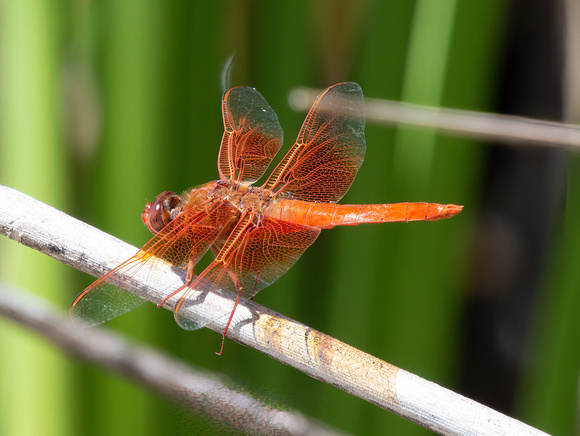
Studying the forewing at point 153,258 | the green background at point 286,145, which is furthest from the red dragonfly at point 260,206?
the green background at point 286,145

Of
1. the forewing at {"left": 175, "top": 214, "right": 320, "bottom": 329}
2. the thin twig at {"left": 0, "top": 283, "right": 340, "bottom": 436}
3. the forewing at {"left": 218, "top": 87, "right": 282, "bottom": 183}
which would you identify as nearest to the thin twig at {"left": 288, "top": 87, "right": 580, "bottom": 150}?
the forewing at {"left": 218, "top": 87, "right": 282, "bottom": 183}

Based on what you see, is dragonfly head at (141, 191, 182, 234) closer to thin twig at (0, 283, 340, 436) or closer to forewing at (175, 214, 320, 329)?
forewing at (175, 214, 320, 329)

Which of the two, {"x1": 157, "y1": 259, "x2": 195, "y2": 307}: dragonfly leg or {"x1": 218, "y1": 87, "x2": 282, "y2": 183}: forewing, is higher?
{"x1": 218, "y1": 87, "x2": 282, "y2": 183}: forewing

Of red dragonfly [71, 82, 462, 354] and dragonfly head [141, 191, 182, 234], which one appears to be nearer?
red dragonfly [71, 82, 462, 354]

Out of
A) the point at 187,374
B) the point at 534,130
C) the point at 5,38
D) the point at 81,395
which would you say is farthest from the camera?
the point at 81,395

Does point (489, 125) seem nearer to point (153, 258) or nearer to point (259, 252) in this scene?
point (259, 252)

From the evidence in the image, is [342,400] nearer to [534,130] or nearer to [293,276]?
[293,276]

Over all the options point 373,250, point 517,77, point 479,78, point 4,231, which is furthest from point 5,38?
point 517,77

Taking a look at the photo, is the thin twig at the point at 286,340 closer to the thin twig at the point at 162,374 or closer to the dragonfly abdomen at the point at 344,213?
the thin twig at the point at 162,374
